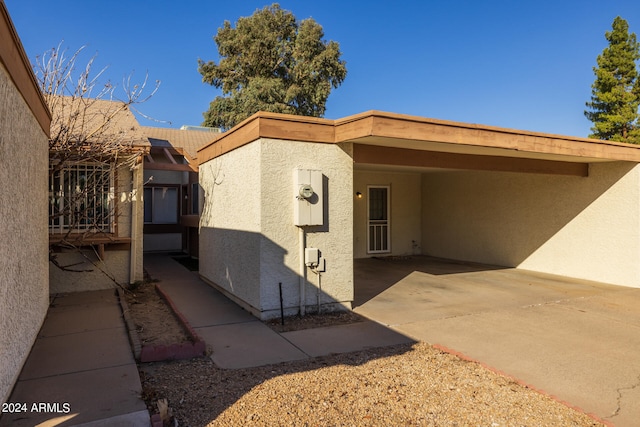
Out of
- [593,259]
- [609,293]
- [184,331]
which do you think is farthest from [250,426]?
[593,259]

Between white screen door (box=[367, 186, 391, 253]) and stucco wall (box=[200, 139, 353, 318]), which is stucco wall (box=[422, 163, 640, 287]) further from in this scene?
stucco wall (box=[200, 139, 353, 318])

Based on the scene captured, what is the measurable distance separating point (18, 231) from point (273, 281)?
10.9ft

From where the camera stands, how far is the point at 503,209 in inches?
489

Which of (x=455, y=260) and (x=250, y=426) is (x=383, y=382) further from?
(x=455, y=260)

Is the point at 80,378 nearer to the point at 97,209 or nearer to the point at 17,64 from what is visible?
the point at 17,64

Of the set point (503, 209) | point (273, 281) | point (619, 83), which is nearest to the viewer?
point (273, 281)

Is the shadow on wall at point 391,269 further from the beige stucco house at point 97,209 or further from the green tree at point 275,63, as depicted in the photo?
the green tree at point 275,63

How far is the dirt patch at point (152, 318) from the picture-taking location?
552cm

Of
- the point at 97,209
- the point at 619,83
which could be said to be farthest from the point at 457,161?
the point at 619,83

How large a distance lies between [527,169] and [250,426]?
28.0 ft

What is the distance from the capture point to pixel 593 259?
1014cm

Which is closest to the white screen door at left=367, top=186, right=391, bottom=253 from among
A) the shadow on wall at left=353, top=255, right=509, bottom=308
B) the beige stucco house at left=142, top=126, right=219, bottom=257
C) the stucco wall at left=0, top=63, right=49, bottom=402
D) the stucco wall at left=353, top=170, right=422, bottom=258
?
the stucco wall at left=353, top=170, right=422, bottom=258

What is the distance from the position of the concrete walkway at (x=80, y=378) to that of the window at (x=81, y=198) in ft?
7.95

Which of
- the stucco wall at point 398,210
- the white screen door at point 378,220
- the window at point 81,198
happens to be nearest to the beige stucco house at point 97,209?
the window at point 81,198
